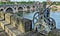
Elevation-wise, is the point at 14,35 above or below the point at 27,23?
below

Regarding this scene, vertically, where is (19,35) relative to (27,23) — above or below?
below

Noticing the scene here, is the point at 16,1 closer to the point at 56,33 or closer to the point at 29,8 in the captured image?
the point at 29,8

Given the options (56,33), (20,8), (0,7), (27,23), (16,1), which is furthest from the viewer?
(16,1)

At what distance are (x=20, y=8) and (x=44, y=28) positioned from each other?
105246mm

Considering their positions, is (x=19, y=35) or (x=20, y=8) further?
(x=20, y=8)

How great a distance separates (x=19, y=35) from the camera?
226 inches

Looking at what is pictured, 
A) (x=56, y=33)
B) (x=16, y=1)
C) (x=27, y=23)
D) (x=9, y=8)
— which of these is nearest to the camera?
(x=56, y=33)

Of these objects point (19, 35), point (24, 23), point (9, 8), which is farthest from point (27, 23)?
point (9, 8)

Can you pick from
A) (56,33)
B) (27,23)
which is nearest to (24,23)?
(27,23)

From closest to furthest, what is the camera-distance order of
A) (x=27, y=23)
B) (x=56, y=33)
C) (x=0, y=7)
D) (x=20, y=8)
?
(x=56, y=33), (x=27, y=23), (x=0, y=7), (x=20, y=8)

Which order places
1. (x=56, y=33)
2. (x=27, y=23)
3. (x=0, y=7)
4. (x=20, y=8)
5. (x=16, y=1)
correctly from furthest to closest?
(x=16, y=1) → (x=20, y=8) → (x=0, y=7) → (x=27, y=23) → (x=56, y=33)

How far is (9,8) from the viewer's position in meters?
99.6

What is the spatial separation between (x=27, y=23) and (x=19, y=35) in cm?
49

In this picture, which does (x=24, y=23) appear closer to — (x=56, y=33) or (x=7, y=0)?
(x=56, y=33)
